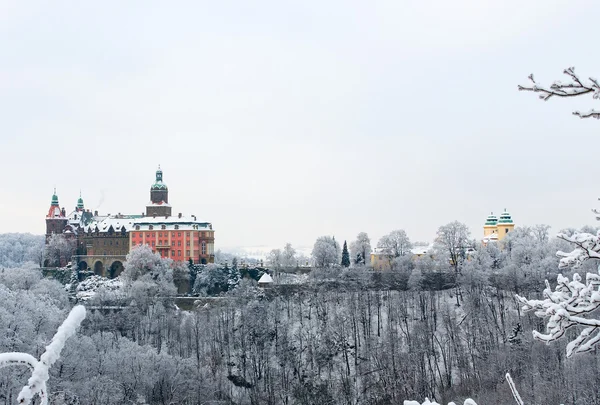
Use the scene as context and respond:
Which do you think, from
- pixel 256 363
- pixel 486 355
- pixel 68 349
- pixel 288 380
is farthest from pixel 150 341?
pixel 486 355

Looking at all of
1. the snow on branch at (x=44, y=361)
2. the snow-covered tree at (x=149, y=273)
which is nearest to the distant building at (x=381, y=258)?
the snow-covered tree at (x=149, y=273)

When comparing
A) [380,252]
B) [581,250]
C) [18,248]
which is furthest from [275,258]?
[581,250]

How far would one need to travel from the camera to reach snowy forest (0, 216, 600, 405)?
1283 inches

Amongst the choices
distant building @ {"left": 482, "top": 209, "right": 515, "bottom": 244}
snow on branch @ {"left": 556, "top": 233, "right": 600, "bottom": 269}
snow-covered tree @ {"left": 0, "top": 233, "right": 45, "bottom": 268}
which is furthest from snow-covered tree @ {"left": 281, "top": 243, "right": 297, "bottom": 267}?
snow on branch @ {"left": 556, "top": 233, "right": 600, "bottom": 269}

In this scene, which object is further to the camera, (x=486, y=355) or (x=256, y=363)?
(x=256, y=363)

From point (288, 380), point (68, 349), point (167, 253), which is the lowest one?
point (288, 380)

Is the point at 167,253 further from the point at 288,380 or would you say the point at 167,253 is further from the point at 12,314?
the point at 12,314

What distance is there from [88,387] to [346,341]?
67.5 feet

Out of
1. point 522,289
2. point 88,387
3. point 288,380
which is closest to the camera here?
point 88,387

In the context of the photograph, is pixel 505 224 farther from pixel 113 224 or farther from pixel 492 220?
pixel 113 224

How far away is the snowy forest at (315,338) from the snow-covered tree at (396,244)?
9254 mm

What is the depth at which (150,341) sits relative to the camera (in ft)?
153

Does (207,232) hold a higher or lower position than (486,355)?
higher

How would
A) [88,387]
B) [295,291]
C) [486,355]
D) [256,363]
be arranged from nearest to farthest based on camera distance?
[88,387], [486,355], [256,363], [295,291]
